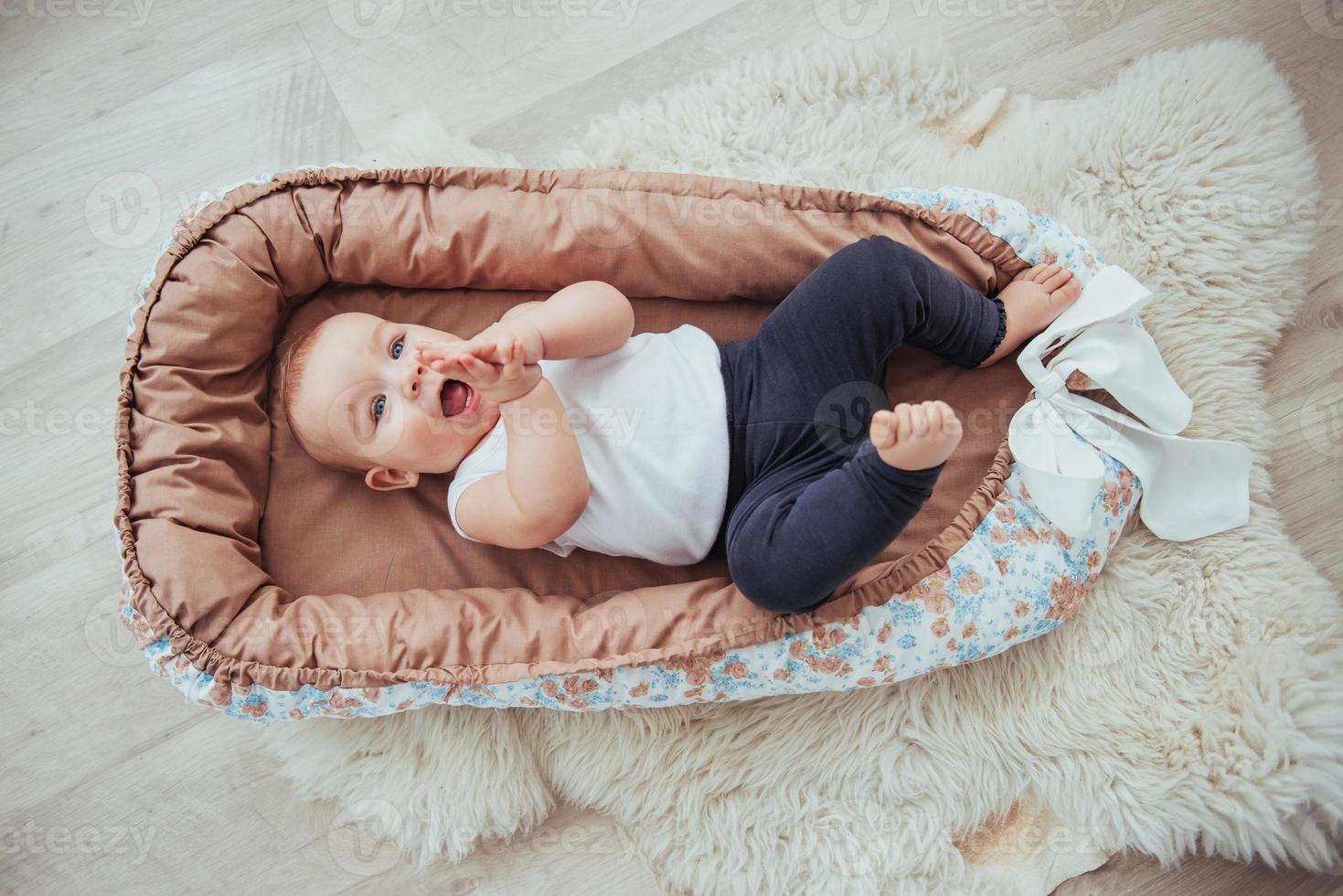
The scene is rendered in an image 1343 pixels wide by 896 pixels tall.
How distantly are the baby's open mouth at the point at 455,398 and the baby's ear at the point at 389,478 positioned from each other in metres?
0.13

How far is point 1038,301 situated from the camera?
1.25 m

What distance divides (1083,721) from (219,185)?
1.81 m

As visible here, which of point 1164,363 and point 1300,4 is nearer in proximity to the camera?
point 1164,363

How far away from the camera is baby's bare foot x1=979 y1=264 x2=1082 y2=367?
125 centimetres

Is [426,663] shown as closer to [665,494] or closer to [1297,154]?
[665,494]

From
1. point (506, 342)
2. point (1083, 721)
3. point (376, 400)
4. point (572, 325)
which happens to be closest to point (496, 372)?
point (506, 342)

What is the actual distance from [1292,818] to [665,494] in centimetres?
99

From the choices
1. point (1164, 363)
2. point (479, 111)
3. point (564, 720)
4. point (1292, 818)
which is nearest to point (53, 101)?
point (479, 111)

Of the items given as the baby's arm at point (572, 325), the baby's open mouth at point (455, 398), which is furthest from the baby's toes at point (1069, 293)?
the baby's open mouth at point (455, 398)

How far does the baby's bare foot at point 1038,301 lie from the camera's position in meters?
1.25

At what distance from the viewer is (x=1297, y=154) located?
133 cm

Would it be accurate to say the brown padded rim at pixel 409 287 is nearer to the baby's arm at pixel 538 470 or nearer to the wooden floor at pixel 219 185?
the baby's arm at pixel 538 470

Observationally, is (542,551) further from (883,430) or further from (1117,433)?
(1117,433)

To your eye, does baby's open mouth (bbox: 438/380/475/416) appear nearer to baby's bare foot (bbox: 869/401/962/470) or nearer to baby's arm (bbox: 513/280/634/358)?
baby's arm (bbox: 513/280/634/358)
